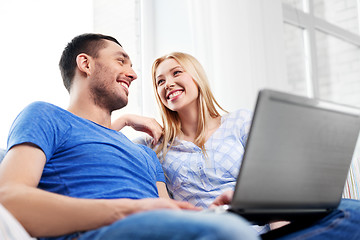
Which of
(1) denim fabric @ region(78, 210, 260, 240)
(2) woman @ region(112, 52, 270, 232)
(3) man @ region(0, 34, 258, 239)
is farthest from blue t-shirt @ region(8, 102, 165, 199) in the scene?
(1) denim fabric @ region(78, 210, 260, 240)

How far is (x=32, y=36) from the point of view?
6.21ft

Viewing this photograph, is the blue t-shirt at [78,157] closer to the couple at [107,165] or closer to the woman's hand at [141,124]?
the couple at [107,165]

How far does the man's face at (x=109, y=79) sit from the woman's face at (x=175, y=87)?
0.95 feet

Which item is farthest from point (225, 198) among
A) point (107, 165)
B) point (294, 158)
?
point (107, 165)

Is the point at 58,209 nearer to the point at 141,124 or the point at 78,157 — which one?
the point at 78,157

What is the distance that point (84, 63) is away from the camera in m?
1.57

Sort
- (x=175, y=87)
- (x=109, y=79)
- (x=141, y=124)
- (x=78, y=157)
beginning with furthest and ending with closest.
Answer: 1. (x=175, y=87)
2. (x=141, y=124)
3. (x=109, y=79)
4. (x=78, y=157)

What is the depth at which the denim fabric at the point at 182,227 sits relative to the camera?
0.64 m

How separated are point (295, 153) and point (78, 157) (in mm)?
619

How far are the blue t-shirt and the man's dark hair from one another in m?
0.30

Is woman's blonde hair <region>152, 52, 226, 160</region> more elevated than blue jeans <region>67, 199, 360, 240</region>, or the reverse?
woman's blonde hair <region>152, 52, 226, 160</region>

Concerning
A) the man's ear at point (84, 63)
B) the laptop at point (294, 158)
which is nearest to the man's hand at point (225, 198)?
the laptop at point (294, 158)

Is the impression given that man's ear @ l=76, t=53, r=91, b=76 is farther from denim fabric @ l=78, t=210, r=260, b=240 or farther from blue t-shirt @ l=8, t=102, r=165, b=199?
denim fabric @ l=78, t=210, r=260, b=240

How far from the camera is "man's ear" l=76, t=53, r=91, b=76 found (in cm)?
155
